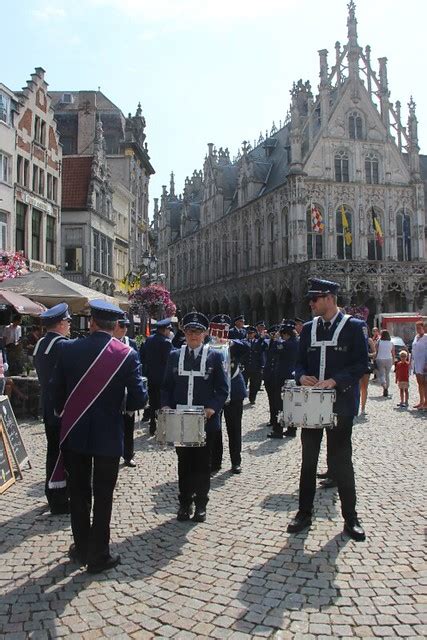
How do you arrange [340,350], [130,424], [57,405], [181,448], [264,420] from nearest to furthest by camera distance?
[57,405]
[340,350]
[181,448]
[130,424]
[264,420]

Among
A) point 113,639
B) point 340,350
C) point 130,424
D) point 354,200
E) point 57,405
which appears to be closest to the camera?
point 113,639

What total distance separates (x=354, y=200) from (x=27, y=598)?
139 feet

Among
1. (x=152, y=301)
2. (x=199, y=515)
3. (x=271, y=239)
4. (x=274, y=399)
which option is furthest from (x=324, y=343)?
(x=271, y=239)

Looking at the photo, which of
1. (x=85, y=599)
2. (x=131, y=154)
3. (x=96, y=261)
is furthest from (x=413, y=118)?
(x=85, y=599)

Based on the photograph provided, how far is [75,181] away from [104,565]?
3134cm

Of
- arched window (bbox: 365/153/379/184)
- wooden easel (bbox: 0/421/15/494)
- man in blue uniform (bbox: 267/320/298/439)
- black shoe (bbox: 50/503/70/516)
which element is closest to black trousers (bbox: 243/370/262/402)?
man in blue uniform (bbox: 267/320/298/439)

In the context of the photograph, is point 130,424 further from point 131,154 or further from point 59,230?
point 131,154

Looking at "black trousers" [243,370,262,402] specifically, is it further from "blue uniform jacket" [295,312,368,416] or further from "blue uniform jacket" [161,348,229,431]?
"blue uniform jacket" [295,312,368,416]

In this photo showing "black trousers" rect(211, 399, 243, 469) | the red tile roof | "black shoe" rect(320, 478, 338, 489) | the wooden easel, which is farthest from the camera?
the red tile roof

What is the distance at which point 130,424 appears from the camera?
801 centimetres

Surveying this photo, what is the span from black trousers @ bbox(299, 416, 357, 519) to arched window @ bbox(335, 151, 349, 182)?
132 feet

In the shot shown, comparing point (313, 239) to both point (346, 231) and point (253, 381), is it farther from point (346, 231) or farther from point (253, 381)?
point (253, 381)

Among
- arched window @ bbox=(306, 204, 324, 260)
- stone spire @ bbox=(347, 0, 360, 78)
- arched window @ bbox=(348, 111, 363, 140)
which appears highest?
stone spire @ bbox=(347, 0, 360, 78)

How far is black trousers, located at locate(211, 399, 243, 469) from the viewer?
784cm
